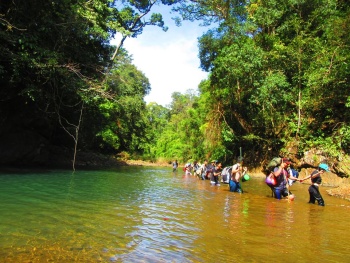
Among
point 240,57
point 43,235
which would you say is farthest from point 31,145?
point 43,235

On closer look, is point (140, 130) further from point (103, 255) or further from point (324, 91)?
point (103, 255)

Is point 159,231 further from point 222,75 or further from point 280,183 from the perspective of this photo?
point 222,75

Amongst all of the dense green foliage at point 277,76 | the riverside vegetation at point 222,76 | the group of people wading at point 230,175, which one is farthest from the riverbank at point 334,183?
the group of people wading at point 230,175

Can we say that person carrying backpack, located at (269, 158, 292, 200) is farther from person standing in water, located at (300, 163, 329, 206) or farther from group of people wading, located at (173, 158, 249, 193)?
group of people wading, located at (173, 158, 249, 193)

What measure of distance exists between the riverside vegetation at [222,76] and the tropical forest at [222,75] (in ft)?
0.24

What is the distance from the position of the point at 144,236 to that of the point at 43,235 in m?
1.55

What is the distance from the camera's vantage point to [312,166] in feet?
63.9

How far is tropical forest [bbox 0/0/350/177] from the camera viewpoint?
14.6 m

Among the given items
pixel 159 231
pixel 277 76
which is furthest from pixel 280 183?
pixel 277 76

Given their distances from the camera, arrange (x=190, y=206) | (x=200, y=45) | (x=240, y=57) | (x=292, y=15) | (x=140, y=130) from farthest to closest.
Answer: (x=140, y=130)
(x=200, y=45)
(x=292, y=15)
(x=240, y=57)
(x=190, y=206)

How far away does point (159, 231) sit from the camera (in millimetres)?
5398

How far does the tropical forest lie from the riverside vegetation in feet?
0.24

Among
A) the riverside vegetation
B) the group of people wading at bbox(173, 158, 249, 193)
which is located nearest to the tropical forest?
the riverside vegetation

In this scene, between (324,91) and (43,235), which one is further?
(324,91)
